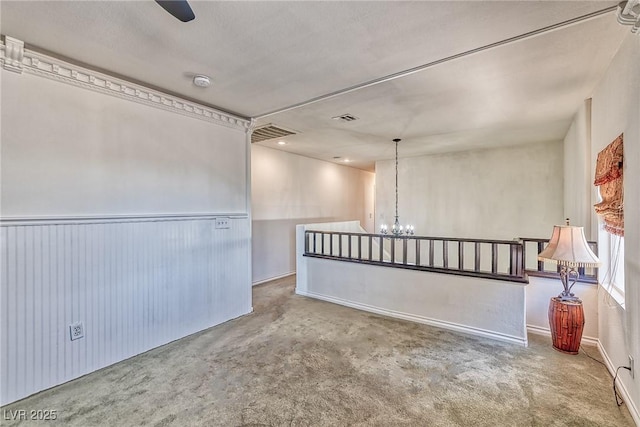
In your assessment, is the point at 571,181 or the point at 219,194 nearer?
the point at 219,194

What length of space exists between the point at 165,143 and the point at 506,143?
19.0 feet

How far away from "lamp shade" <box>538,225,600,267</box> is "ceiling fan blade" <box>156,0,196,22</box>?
11.1 feet

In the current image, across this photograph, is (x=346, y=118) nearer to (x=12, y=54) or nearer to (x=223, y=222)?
(x=223, y=222)

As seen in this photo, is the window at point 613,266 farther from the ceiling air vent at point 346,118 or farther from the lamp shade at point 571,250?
the ceiling air vent at point 346,118

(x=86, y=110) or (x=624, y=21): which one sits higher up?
(x=624, y=21)

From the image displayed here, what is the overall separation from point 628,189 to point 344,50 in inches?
89.8

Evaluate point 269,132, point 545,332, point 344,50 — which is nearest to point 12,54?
point 344,50

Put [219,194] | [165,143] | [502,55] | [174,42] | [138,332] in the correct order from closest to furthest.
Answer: [174,42]
[502,55]
[138,332]
[165,143]
[219,194]

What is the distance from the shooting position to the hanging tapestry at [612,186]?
83.4 inches

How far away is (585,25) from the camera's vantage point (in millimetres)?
1917

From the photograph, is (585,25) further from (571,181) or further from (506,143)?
(506,143)

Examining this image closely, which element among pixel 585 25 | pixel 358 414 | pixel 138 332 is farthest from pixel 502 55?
pixel 138 332

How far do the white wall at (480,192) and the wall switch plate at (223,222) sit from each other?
468 cm

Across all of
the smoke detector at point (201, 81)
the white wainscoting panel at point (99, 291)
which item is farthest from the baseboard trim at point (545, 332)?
the smoke detector at point (201, 81)
